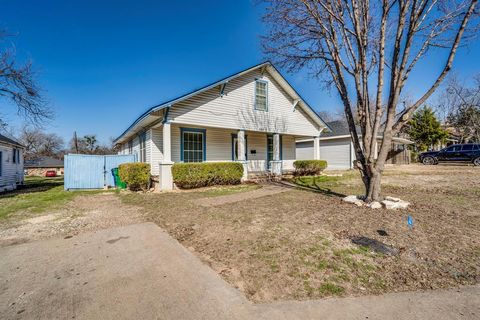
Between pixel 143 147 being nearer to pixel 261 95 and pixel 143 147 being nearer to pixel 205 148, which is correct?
pixel 205 148

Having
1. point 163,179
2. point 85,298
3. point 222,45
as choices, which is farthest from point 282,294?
point 222,45

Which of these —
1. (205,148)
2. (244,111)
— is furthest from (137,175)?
(244,111)

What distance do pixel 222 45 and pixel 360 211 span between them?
11.9 meters

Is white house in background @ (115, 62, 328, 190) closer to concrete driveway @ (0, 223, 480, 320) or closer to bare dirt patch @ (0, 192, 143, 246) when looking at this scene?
bare dirt patch @ (0, 192, 143, 246)

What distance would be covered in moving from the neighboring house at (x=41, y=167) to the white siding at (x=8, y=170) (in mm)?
22318

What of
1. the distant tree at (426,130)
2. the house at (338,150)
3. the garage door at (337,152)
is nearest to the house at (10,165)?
the house at (338,150)

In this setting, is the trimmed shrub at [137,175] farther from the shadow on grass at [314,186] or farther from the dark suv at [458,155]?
the dark suv at [458,155]

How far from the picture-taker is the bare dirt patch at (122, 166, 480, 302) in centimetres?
257

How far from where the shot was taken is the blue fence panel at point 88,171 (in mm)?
11789

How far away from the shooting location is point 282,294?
2.37 m

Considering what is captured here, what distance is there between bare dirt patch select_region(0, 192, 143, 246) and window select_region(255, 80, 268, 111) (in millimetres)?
9485

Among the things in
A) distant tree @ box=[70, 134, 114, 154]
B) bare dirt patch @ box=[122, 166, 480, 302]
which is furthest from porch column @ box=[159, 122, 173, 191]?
distant tree @ box=[70, 134, 114, 154]

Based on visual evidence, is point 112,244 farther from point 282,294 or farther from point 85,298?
point 282,294

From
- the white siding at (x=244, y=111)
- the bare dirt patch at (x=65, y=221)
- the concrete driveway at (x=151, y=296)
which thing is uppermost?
the white siding at (x=244, y=111)
